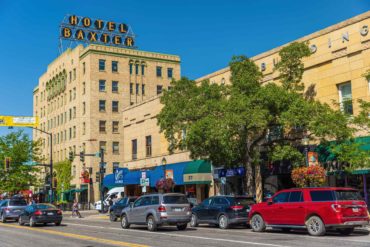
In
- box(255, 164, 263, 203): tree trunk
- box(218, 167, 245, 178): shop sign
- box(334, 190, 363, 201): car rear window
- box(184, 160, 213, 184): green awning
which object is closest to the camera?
box(334, 190, 363, 201): car rear window

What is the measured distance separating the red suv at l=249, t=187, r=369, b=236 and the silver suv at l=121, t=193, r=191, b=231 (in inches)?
171

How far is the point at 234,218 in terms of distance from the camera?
23.4 m

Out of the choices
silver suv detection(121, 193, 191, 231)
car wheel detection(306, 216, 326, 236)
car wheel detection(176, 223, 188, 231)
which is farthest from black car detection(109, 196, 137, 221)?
car wheel detection(306, 216, 326, 236)

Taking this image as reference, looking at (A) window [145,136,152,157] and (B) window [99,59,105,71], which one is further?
(B) window [99,59,105,71]

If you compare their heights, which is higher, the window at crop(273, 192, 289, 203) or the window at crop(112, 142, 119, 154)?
the window at crop(112, 142, 119, 154)

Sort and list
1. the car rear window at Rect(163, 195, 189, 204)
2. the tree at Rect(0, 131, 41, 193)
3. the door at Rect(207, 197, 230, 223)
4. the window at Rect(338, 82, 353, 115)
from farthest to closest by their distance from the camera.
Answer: the tree at Rect(0, 131, 41, 193)
the window at Rect(338, 82, 353, 115)
the door at Rect(207, 197, 230, 223)
the car rear window at Rect(163, 195, 189, 204)

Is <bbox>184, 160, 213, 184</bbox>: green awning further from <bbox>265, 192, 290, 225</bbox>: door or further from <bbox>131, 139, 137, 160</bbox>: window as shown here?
<bbox>265, 192, 290, 225</bbox>: door

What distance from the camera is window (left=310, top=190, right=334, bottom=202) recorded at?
18.2 meters

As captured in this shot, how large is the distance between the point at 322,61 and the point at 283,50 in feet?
7.83

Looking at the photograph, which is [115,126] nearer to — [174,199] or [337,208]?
[174,199]

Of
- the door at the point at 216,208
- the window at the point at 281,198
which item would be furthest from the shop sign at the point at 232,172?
the window at the point at 281,198

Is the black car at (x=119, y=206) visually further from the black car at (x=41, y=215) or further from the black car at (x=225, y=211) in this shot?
the black car at (x=225, y=211)

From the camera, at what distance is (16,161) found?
6825 cm

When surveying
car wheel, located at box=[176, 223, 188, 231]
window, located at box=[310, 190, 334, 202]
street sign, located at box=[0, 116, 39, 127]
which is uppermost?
street sign, located at box=[0, 116, 39, 127]
